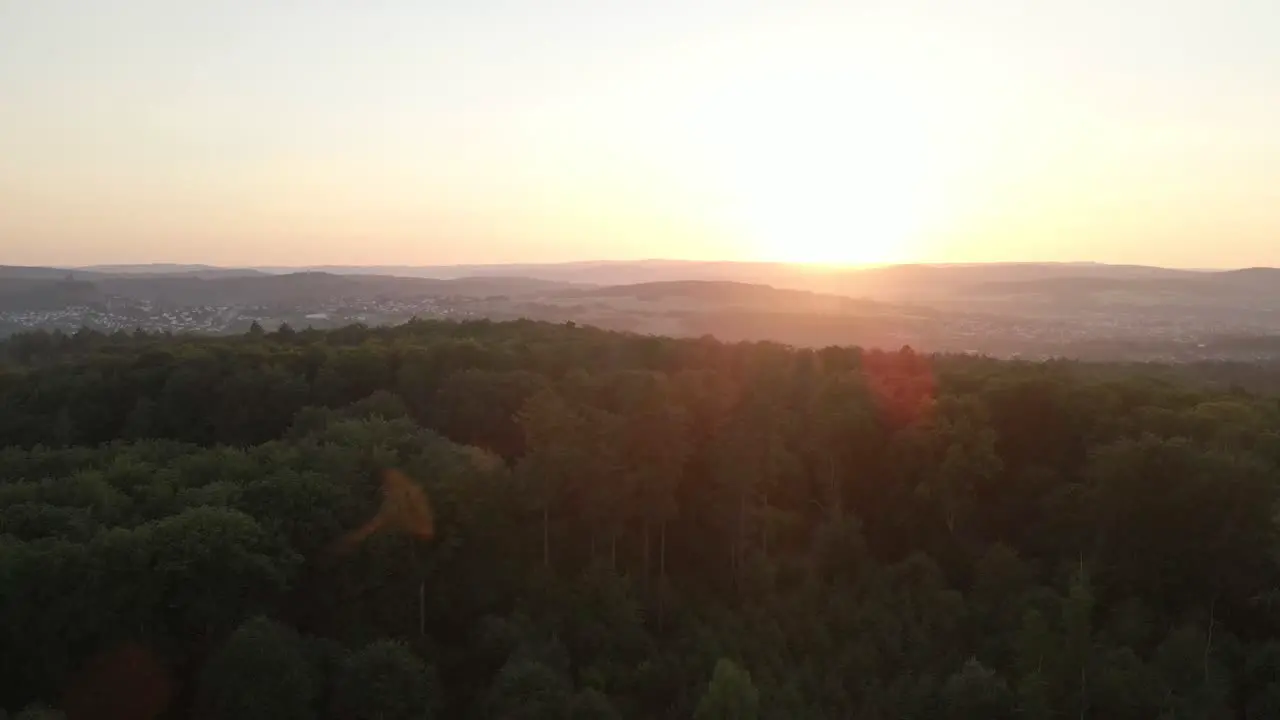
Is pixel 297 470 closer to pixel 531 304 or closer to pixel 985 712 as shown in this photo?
pixel 985 712

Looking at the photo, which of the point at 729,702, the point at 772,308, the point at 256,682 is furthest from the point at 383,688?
the point at 772,308

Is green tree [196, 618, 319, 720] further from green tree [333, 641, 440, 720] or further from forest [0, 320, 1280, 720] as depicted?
Result: green tree [333, 641, 440, 720]

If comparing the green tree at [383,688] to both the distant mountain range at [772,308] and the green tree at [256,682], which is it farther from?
the distant mountain range at [772,308]

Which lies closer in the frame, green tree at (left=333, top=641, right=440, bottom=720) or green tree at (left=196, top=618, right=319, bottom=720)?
green tree at (left=196, top=618, right=319, bottom=720)

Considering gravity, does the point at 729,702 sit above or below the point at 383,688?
above

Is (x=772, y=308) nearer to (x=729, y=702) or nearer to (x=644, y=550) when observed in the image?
(x=644, y=550)

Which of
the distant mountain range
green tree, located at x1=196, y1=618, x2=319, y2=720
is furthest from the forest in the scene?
the distant mountain range

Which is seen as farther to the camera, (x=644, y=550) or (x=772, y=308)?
(x=772, y=308)

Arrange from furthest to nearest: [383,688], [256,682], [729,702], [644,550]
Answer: [644,550] < [383,688] < [256,682] < [729,702]
